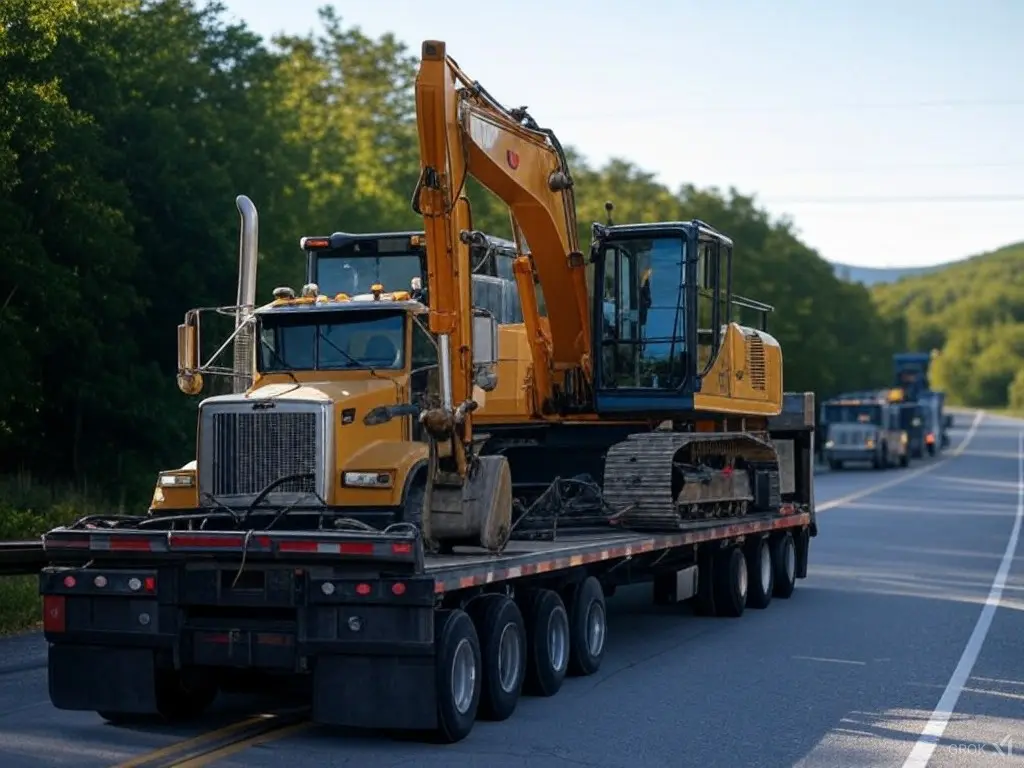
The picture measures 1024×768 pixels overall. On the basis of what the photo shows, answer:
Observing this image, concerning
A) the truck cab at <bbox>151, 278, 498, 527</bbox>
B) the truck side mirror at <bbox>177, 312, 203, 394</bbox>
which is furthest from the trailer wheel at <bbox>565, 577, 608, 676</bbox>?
the truck side mirror at <bbox>177, 312, 203, 394</bbox>

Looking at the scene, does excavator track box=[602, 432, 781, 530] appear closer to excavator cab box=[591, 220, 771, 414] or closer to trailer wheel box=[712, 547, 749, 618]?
trailer wheel box=[712, 547, 749, 618]

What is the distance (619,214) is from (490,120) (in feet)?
215

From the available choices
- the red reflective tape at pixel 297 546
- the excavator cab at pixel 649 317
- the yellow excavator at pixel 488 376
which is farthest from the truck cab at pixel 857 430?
the red reflective tape at pixel 297 546

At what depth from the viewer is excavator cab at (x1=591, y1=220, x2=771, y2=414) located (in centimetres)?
1850

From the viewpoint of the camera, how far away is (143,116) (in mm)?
37750

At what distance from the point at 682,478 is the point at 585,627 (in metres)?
3.85

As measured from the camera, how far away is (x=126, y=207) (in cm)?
3541

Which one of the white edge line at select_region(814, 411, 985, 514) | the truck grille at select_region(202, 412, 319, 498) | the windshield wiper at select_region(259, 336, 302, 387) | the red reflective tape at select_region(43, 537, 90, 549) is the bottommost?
the white edge line at select_region(814, 411, 985, 514)

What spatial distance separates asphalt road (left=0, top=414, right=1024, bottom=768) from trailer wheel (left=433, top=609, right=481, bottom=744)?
15cm

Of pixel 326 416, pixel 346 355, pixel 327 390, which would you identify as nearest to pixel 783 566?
pixel 346 355

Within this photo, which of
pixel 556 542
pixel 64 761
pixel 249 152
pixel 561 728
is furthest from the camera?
pixel 249 152

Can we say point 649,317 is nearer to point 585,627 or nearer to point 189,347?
point 585,627

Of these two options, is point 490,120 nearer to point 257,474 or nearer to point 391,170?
point 257,474

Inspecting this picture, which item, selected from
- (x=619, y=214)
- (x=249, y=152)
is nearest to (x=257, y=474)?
(x=249, y=152)
